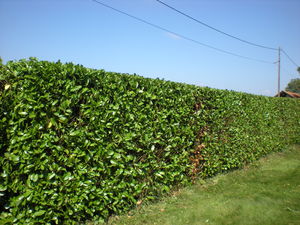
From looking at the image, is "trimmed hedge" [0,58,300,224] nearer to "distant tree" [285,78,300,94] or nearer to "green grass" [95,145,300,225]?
"green grass" [95,145,300,225]

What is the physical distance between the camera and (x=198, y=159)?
17.6 feet

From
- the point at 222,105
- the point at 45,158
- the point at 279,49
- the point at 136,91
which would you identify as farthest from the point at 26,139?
the point at 279,49

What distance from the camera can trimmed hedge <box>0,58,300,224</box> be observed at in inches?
105

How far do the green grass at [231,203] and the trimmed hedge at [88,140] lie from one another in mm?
343

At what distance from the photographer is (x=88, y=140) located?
3182 mm

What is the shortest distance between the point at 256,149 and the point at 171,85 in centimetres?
541

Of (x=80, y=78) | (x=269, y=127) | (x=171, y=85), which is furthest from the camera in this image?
(x=269, y=127)

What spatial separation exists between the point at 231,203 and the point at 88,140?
11.2 feet

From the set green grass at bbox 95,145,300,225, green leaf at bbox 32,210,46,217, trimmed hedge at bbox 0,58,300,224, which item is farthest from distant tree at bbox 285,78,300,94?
green leaf at bbox 32,210,46,217


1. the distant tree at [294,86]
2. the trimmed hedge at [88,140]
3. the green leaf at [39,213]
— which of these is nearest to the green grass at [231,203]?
the trimmed hedge at [88,140]

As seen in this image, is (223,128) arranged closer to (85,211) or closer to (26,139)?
(85,211)

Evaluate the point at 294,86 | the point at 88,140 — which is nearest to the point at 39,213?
the point at 88,140

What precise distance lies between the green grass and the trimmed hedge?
0.34 metres

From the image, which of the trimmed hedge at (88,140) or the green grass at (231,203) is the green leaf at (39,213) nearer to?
the trimmed hedge at (88,140)
